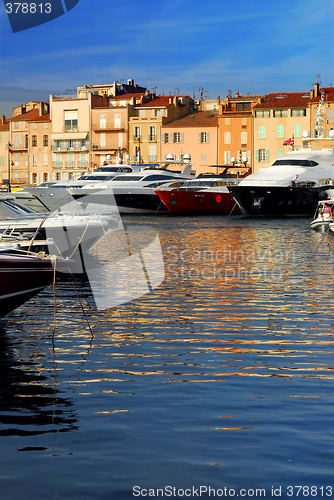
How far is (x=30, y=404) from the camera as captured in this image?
7.98 metres

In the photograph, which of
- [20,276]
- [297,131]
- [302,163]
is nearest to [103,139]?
[297,131]

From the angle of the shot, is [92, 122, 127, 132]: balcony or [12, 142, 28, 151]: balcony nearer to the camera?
[92, 122, 127, 132]: balcony

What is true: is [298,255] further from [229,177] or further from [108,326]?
[229,177]

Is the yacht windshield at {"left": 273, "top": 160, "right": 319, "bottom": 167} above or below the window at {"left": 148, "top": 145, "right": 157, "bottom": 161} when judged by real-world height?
below

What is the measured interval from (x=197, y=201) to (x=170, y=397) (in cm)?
4588

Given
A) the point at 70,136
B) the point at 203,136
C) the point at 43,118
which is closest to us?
the point at 203,136

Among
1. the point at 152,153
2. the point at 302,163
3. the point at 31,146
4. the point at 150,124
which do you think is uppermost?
the point at 150,124

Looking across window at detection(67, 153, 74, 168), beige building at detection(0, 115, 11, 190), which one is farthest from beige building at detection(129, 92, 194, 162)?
beige building at detection(0, 115, 11, 190)

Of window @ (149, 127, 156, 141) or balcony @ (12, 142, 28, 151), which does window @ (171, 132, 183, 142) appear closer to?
window @ (149, 127, 156, 141)

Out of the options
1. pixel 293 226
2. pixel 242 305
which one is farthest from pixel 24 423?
pixel 293 226

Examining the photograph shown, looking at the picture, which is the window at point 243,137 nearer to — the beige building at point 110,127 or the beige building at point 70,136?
the beige building at point 110,127

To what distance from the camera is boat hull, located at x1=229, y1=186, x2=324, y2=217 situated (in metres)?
47.7

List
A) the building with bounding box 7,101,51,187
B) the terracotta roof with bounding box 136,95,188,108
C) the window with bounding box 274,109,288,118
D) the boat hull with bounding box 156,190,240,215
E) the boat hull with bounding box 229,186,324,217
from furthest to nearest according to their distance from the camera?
1. the building with bounding box 7,101,51,187
2. the terracotta roof with bounding box 136,95,188,108
3. the window with bounding box 274,109,288,118
4. the boat hull with bounding box 156,190,240,215
5. the boat hull with bounding box 229,186,324,217

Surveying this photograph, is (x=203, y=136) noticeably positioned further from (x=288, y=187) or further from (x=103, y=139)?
(x=288, y=187)
